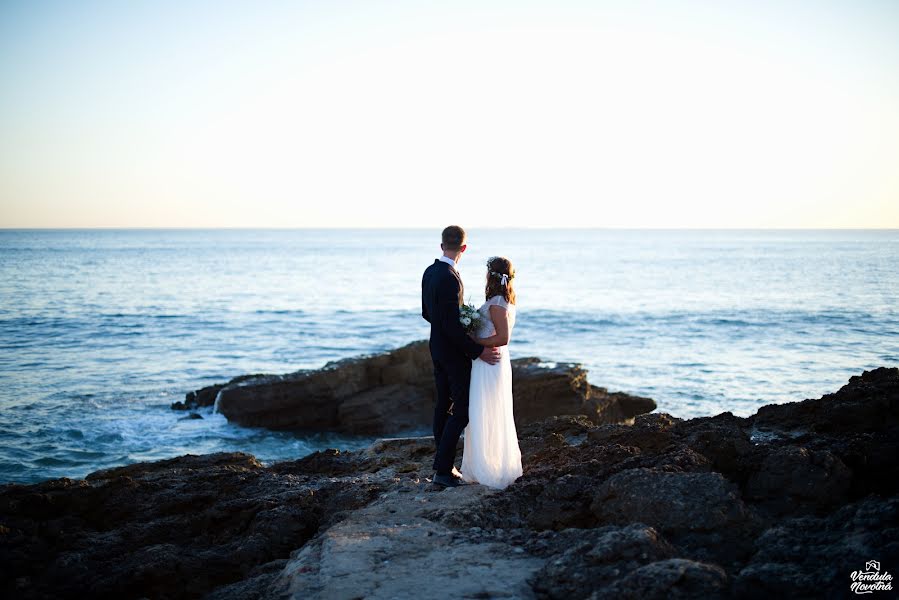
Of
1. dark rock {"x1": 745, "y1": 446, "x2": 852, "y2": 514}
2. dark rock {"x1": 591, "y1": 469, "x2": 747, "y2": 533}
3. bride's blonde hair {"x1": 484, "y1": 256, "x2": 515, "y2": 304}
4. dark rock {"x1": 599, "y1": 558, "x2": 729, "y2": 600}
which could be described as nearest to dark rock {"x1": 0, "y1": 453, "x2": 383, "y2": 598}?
bride's blonde hair {"x1": 484, "y1": 256, "x2": 515, "y2": 304}

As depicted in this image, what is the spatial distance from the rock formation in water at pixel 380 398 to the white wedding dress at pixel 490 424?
887 centimetres

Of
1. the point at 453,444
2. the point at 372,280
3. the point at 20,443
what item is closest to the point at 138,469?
the point at 453,444

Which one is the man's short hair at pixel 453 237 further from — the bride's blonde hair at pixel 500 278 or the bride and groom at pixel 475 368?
the bride's blonde hair at pixel 500 278

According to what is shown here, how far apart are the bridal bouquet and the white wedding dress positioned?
54 millimetres

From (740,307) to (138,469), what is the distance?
37998mm

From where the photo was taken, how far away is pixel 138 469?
9609 mm

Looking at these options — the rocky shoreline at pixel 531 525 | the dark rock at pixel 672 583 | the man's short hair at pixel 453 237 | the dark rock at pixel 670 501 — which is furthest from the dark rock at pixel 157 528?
the dark rock at pixel 672 583

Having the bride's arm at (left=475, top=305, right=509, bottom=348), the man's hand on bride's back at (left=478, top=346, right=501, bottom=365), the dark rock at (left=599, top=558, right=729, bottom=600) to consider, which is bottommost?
the dark rock at (left=599, top=558, right=729, bottom=600)

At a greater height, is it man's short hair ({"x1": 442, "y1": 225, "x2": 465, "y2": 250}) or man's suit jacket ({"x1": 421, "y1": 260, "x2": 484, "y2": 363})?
man's short hair ({"x1": 442, "y1": 225, "x2": 465, "y2": 250})

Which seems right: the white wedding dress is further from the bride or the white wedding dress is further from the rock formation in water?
the rock formation in water

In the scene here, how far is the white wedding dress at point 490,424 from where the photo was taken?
6953 mm

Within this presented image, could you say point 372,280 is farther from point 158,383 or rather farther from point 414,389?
point 414,389

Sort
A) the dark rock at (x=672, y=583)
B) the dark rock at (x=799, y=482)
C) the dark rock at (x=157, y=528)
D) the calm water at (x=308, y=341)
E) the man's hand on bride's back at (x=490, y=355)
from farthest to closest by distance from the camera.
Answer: the calm water at (x=308, y=341), the man's hand on bride's back at (x=490, y=355), the dark rock at (x=157, y=528), the dark rock at (x=799, y=482), the dark rock at (x=672, y=583)

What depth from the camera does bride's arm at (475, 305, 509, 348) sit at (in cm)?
684
